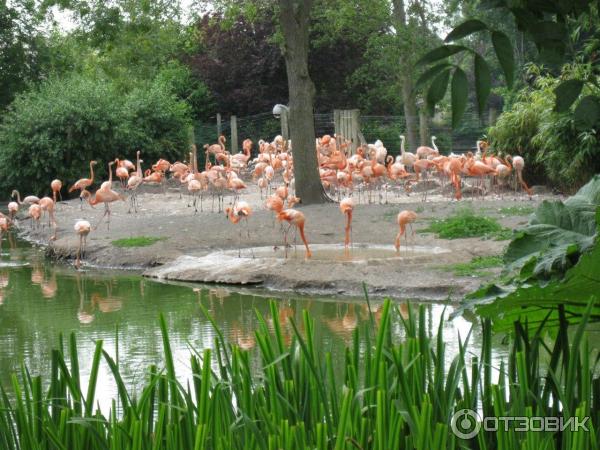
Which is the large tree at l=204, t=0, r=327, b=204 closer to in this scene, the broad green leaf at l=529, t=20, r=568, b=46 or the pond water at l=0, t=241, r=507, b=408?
the pond water at l=0, t=241, r=507, b=408

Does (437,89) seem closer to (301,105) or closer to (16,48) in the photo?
(301,105)

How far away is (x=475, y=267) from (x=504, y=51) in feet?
24.1

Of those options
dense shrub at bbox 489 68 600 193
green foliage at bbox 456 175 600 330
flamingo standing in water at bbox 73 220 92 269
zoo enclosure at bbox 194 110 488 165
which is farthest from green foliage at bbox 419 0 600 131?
zoo enclosure at bbox 194 110 488 165

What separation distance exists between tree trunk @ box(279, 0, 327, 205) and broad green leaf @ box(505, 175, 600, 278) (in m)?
12.9

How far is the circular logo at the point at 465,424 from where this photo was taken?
2312mm

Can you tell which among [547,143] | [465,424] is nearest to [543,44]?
[465,424]

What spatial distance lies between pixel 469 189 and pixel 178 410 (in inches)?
646

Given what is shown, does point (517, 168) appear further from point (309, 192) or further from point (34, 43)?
point (34, 43)

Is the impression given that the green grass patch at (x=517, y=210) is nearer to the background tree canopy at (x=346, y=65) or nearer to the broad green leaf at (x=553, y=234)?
the background tree canopy at (x=346, y=65)

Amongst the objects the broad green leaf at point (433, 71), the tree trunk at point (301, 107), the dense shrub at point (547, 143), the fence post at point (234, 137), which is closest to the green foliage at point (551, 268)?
the broad green leaf at point (433, 71)

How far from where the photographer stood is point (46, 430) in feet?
7.91

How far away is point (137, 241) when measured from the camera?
41.3 feet

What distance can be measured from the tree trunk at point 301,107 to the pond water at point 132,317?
4875mm

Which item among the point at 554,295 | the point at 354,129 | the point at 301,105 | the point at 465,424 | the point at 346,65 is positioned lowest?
the point at 465,424
